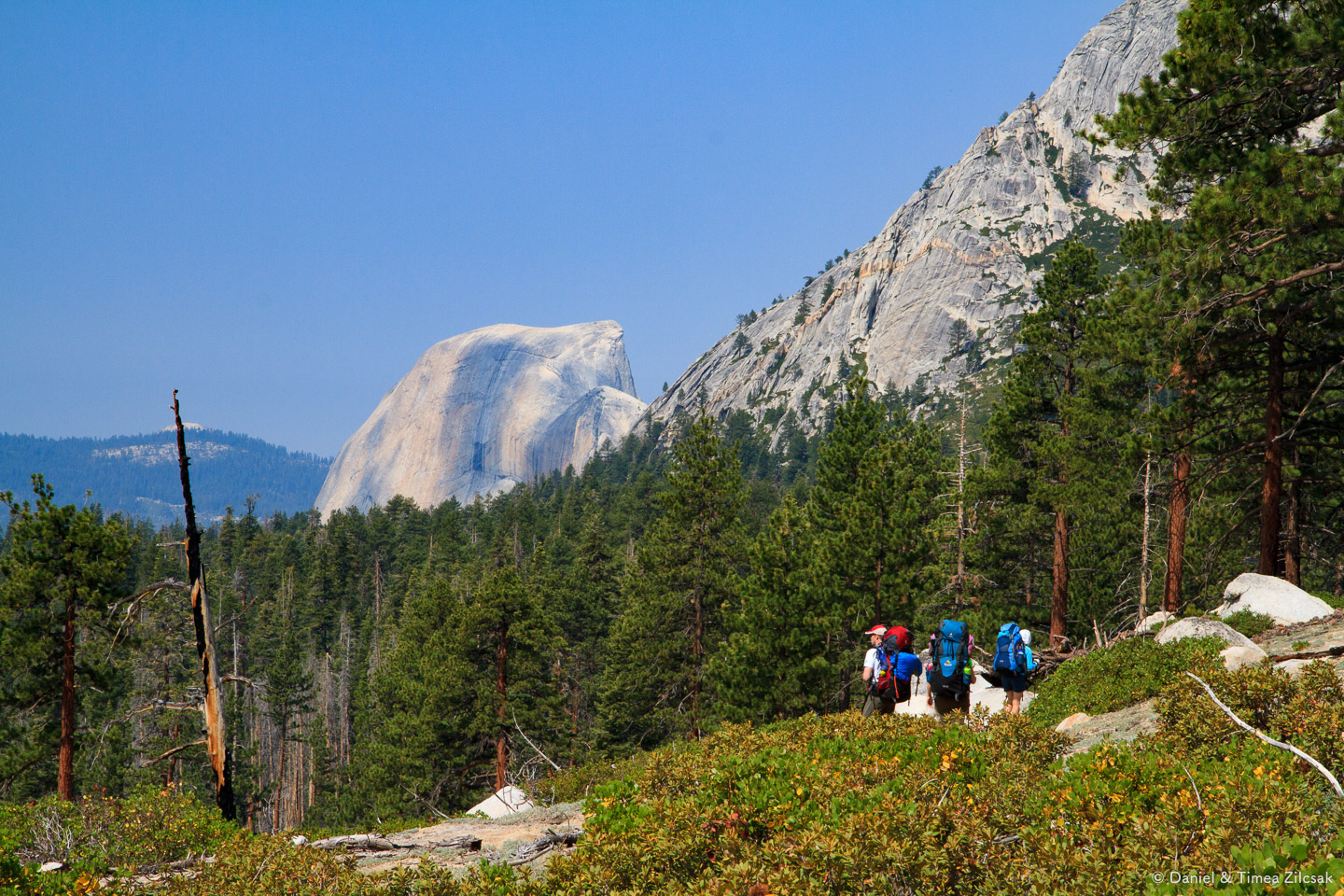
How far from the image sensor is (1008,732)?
6609 millimetres

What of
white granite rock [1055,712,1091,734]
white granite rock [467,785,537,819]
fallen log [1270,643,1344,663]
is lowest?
white granite rock [467,785,537,819]

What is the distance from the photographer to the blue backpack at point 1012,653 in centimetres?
1112

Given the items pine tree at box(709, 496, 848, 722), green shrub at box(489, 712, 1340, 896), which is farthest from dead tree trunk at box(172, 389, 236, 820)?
pine tree at box(709, 496, 848, 722)

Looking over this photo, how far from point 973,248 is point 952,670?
153039 mm

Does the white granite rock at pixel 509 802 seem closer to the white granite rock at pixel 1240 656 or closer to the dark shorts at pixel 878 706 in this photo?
the dark shorts at pixel 878 706

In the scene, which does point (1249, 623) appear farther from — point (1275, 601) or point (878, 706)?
point (878, 706)

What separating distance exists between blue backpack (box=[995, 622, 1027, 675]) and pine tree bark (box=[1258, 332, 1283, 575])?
246 inches

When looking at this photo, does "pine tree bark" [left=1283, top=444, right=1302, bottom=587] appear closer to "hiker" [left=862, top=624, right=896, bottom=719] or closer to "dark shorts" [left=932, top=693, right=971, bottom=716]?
"dark shorts" [left=932, top=693, right=971, bottom=716]

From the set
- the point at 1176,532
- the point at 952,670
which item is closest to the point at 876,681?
the point at 952,670

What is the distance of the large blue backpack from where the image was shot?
10.3 meters

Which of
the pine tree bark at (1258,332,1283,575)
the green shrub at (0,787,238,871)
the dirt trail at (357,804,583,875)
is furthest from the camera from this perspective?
the pine tree bark at (1258,332,1283,575)

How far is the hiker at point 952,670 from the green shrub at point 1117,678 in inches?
65.4

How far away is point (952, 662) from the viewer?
10.3 meters

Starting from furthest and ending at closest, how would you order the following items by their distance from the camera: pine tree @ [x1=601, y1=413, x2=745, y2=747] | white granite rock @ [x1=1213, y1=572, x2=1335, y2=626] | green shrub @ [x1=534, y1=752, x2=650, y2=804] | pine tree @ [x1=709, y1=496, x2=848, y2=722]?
pine tree @ [x1=601, y1=413, x2=745, y2=747] → pine tree @ [x1=709, y1=496, x2=848, y2=722] → green shrub @ [x1=534, y1=752, x2=650, y2=804] → white granite rock @ [x1=1213, y1=572, x2=1335, y2=626]
